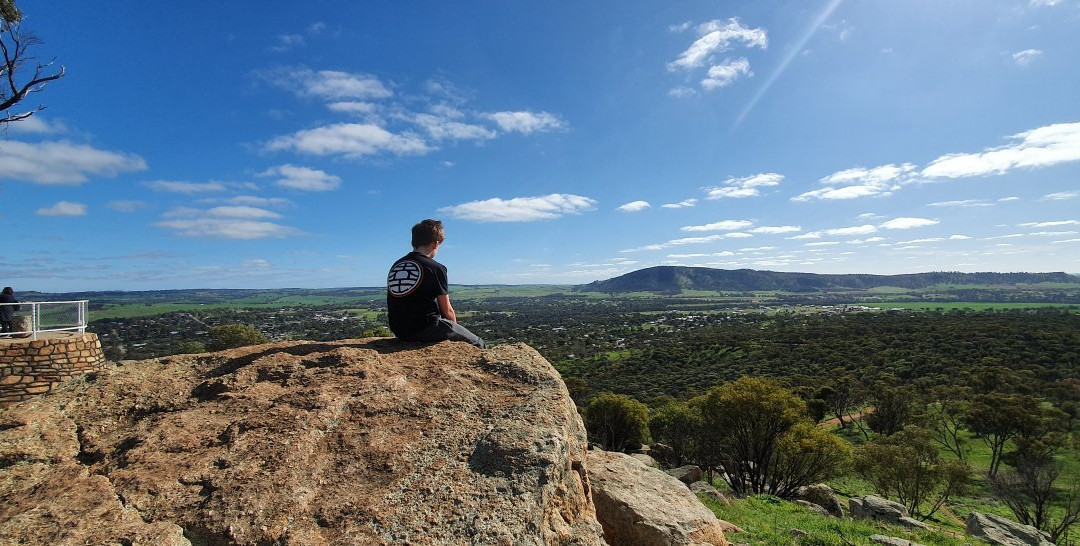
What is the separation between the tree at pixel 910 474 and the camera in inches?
1199

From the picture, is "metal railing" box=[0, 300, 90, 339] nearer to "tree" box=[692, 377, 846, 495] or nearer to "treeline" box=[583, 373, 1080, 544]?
"treeline" box=[583, 373, 1080, 544]

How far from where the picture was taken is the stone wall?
37.8 feet

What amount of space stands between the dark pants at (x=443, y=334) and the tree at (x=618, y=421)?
38.3 m

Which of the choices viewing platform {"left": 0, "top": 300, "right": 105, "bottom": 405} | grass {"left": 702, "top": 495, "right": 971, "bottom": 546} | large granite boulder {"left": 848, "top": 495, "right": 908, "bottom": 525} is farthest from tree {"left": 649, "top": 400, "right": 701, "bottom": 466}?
viewing platform {"left": 0, "top": 300, "right": 105, "bottom": 405}

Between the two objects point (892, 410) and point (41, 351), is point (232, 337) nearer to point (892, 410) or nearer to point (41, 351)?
point (41, 351)

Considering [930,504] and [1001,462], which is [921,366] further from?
[930,504]

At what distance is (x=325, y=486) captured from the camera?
4.01 m

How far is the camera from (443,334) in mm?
6809

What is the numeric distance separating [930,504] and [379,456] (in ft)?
149

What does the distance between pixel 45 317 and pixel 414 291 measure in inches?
555

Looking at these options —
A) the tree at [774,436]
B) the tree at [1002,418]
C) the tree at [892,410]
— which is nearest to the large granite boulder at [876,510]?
the tree at [774,436]

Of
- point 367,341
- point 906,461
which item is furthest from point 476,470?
point 906,461

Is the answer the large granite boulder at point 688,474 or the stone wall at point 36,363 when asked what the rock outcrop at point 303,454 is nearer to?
the stone wall at point 36,363

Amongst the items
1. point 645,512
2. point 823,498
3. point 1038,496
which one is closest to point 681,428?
point 823,498
